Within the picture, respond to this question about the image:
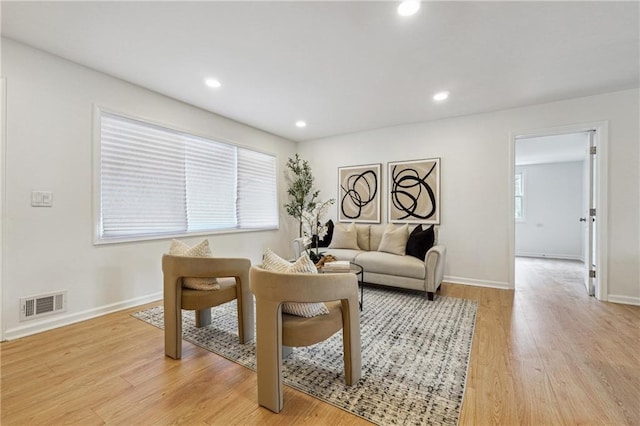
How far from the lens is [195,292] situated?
2.02 metres

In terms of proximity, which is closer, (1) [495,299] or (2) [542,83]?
(2) [542,83]

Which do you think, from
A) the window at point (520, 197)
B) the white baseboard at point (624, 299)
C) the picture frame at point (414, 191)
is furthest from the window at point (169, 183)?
the window at point (520, 197)

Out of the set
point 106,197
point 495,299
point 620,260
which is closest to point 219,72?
point 106,197

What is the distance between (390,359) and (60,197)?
128 inches

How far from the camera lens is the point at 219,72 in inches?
107

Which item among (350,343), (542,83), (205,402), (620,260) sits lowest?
(205,402)

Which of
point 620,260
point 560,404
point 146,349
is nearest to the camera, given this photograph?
point 560,404

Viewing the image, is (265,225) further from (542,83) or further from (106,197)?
(542,83)

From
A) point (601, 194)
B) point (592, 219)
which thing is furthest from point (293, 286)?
point (592, 219)

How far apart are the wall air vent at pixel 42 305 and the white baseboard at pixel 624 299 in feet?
19.5

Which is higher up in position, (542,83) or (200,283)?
(542,83)

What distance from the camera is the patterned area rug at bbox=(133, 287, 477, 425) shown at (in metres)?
1.46

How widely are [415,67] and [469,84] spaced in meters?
0.80

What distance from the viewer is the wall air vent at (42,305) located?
227 centimetres
